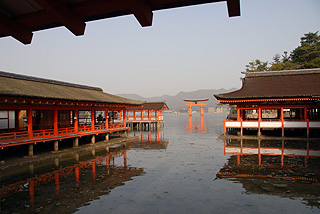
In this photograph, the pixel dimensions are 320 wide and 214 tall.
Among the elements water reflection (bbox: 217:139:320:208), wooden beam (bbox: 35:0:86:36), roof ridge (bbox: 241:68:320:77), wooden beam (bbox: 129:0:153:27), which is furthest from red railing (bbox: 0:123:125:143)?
roof ridge (bbox: 241:68:320:77)

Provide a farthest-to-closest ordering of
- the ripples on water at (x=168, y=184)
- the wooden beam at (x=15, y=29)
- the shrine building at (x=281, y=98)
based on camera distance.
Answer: the shrine building at (x=281, y=98) → the ripples on water at (x=168, y=184) → the wooden beam at (x=15, y=29)

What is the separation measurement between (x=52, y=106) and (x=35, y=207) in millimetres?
10977

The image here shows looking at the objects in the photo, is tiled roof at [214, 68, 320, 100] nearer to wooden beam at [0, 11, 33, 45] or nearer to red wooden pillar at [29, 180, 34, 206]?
red wooden pillar at [29, 180, 34, 206]

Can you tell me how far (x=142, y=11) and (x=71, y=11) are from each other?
977mm

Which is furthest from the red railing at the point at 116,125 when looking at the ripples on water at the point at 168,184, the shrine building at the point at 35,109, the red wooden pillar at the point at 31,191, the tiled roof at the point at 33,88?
the red wooden pillar at the point at 31,191

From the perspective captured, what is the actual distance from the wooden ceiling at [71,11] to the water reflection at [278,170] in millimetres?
9470

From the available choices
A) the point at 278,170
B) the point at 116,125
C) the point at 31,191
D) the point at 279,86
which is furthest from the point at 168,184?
the point at 279,86

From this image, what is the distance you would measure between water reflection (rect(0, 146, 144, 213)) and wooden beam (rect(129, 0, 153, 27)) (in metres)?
7.97

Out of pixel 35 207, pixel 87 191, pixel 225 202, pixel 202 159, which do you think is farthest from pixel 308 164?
pixel 35 207

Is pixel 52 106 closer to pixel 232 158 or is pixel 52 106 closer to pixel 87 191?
pixel 87 191

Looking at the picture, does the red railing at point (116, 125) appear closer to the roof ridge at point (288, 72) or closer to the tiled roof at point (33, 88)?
the tiled roof at point (33, 88)

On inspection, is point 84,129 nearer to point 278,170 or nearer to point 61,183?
point 61,183

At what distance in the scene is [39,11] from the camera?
9.87 feet

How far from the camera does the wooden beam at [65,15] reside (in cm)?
261
